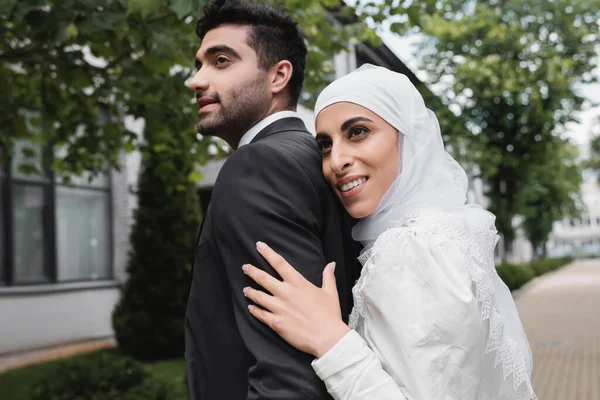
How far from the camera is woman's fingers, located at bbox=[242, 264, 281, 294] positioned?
1.70m

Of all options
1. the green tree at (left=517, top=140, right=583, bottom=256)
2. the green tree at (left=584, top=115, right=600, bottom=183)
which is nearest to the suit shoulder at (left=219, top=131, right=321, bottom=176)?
the green tree at (left=517, top=140, right=583, bottom=256)

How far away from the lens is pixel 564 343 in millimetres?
13820

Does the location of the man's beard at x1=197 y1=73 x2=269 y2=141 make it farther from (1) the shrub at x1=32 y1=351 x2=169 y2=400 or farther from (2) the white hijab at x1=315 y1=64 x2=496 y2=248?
(1) the shrub at x1=32 y1=351 x2=169 y2=400

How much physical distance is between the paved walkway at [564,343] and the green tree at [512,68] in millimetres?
4927

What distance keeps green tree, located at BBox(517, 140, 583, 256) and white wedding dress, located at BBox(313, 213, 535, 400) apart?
1083 inches

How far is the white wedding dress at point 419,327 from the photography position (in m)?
1.66

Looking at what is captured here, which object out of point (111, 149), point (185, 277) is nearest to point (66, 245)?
point (185, 277)

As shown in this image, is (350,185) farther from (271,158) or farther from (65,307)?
(65,307)

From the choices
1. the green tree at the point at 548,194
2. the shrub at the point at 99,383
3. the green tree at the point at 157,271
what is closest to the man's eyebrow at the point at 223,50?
the shrub at the point at 99,383

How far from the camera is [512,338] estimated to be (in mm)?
2158

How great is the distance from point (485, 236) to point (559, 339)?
13563 millimetres

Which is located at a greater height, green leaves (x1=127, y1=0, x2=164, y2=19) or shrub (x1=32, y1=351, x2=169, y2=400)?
green leaves (x1=127, y1=0, x2=164, y2=19)

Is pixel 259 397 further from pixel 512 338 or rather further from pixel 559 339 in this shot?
pixel 559 339

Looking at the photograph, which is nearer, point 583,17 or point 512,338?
point 512,338
